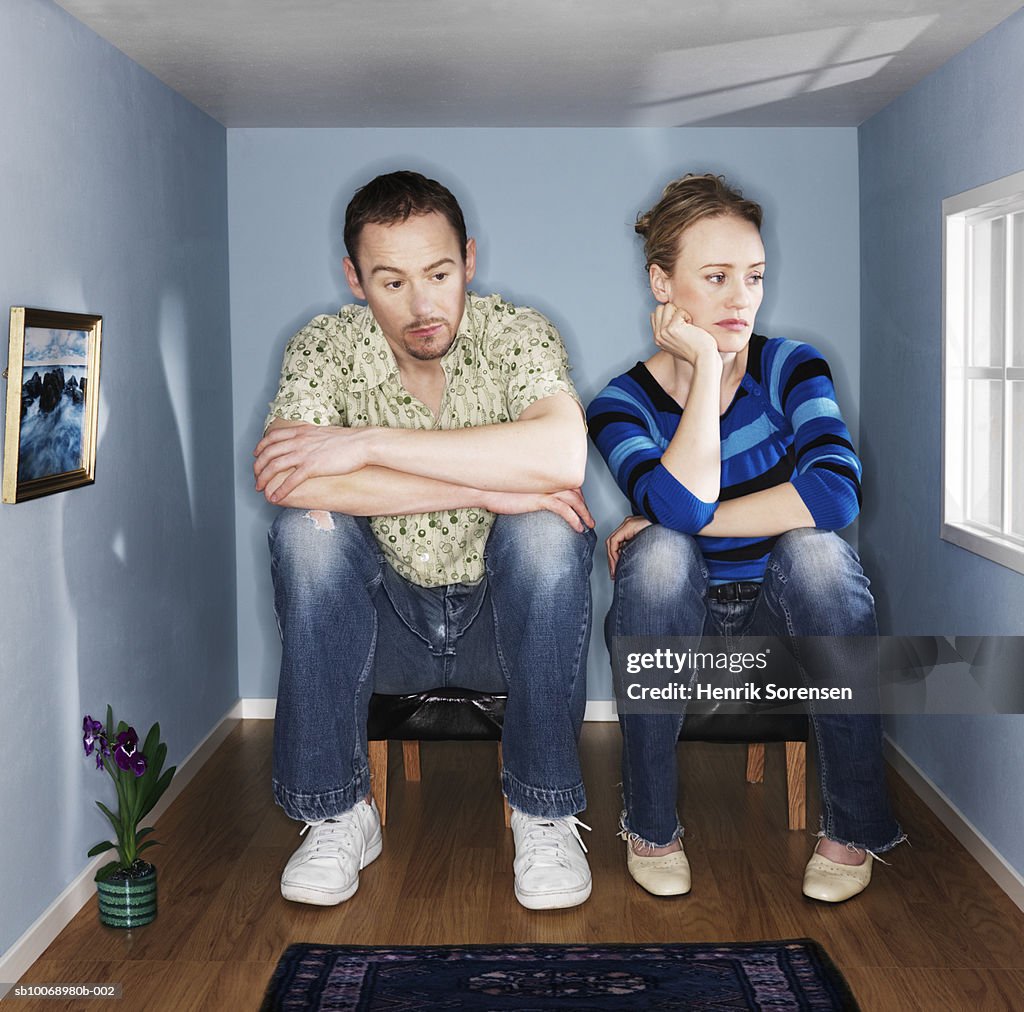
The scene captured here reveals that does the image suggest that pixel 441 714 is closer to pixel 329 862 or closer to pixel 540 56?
pixel 329 862

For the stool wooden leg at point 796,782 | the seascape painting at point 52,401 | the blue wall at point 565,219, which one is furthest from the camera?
the blue wall at point 565,219

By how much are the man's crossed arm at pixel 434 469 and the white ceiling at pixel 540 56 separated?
0.81 meters

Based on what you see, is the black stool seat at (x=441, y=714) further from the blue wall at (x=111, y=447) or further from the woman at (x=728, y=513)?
the blue wall at (x=111, y=447)

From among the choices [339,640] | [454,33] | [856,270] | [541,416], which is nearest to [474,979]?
[339,640]

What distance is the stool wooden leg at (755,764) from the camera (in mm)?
3176

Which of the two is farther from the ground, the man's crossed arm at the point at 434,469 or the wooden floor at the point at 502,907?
the man's crossed arm at the point at 434,469

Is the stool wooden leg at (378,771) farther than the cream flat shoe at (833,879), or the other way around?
the stool wooden leg at (378,771)

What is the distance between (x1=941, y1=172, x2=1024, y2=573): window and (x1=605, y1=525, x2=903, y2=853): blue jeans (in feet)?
1.46

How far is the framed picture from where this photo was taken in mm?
2100

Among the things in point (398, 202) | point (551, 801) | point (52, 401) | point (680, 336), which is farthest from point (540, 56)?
point (551, 801)

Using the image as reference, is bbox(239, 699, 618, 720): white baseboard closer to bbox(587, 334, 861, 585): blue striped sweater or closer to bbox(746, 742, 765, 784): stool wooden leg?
bbox(746, 742, 765, 784): stool wooden leg

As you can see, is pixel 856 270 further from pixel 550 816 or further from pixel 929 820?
pixel 550 816

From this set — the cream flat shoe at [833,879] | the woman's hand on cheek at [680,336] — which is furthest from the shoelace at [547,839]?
the woman's hand on cheek at [680,336]

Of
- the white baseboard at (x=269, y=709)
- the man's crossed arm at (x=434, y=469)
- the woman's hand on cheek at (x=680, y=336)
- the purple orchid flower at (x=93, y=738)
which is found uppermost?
the woman's hand on cheek at (x=680, y=336)
